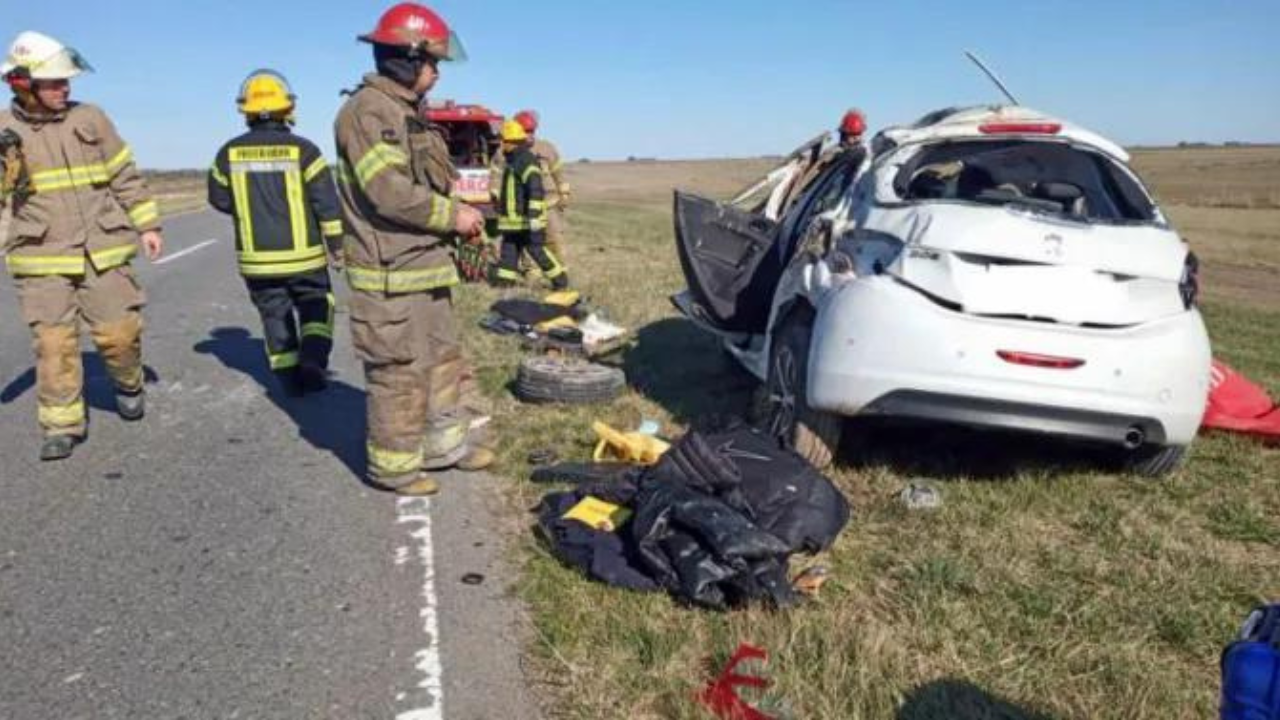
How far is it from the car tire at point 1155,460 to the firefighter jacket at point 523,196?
7.21 m

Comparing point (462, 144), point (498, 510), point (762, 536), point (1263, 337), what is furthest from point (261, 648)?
point (462, 144)

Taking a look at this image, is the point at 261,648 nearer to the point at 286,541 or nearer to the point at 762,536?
the point at 286,541

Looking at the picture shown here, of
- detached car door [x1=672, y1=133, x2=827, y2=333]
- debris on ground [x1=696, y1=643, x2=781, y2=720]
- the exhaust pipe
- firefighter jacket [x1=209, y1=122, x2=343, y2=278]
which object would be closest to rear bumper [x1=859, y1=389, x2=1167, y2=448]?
the exhaust pipe

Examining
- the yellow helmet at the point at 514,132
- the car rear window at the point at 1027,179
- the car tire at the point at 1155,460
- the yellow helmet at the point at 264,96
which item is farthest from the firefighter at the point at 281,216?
the yellow helmet at the point at 514,132

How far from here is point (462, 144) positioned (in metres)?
15.3

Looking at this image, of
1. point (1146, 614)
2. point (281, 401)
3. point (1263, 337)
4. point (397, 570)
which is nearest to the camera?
point (1146, 614)

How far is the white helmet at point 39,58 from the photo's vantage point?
4844mm

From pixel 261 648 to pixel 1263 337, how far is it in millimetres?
10009

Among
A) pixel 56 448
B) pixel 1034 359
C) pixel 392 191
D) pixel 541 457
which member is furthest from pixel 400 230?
pixel 1034 359

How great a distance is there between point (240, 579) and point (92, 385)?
3717mm

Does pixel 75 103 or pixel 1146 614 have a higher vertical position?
pixel 75 103

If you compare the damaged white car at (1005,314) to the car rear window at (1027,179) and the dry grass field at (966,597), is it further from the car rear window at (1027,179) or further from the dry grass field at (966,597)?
the dry grass field at (966,597)

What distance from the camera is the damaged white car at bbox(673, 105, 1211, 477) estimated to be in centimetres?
401

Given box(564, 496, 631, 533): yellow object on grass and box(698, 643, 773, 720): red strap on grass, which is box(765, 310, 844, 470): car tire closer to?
box(564, 496, 631, 533): yellow object on grass
